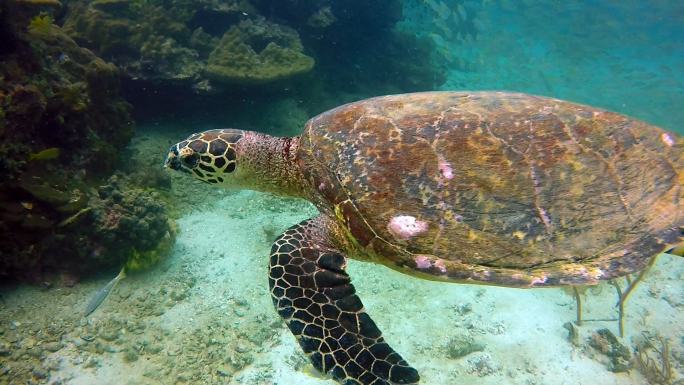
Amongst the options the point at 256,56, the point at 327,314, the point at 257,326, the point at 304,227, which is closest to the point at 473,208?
the point at 327,314

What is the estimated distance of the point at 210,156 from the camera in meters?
4.02

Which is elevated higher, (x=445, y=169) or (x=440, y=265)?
(x=445, y=169)

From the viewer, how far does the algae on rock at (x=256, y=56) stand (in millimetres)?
8297

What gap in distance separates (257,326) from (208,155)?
6.98 ft

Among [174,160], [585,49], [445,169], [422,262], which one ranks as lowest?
[585,49]

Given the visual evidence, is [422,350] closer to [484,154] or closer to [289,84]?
[484,154]

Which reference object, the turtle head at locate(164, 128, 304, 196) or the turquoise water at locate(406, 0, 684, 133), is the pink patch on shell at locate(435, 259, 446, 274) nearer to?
the turtle head at locate(164, 128, 304, 196)

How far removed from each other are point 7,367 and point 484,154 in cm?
492

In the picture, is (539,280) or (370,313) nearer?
(539,280)

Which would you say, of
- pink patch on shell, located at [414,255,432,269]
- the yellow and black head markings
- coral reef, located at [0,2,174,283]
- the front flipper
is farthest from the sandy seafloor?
pink patch on shell, located at [414,255,432,269]

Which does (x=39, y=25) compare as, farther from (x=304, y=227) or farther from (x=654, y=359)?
(x=654, y=359)

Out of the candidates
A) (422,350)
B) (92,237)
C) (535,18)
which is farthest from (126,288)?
(535,18)

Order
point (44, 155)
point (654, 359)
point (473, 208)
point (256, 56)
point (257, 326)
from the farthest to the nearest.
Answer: point (256, 56), point (654, 359), point (44, 155), point (257, 326), point (473, 208)

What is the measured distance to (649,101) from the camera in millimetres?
27125
